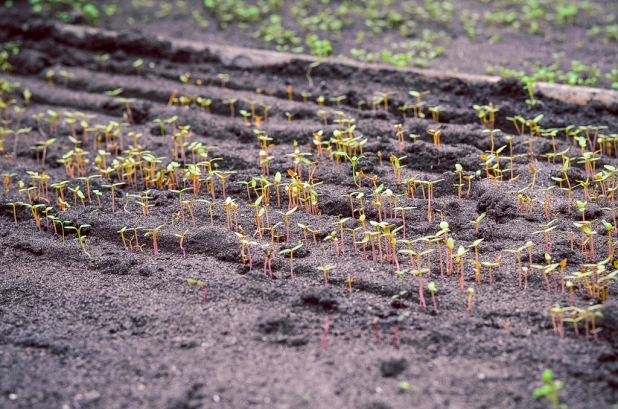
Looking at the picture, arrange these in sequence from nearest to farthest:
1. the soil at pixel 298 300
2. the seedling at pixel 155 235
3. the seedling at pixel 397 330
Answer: the soil at pixel 298 300 → the seedling at pixel 397 330 → the seedling at pixel 155 235

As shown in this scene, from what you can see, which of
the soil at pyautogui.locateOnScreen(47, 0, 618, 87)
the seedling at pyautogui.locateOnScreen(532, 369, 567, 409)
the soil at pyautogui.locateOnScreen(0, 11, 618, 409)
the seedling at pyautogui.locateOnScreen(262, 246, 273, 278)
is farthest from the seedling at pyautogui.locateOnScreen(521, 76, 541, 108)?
the seedling at pyautogui.locateOnScreen(532, 369, 567, 409)

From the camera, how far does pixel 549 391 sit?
217 cm

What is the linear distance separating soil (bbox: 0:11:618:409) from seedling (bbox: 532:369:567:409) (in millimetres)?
27

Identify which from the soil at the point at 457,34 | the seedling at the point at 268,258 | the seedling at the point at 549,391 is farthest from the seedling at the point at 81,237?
the soil at the point at 457,34

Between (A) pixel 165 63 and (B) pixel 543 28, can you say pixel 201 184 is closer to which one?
(A) pixel 165 63

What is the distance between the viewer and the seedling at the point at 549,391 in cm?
216

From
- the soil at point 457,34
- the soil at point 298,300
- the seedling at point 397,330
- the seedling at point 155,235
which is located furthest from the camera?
the soil at point 457,34

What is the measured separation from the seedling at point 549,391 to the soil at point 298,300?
27mm

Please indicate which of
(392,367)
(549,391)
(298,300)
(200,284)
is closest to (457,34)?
(298,300)

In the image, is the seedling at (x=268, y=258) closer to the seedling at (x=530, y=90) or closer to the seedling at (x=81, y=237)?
the seedling at (x=81, y=237)

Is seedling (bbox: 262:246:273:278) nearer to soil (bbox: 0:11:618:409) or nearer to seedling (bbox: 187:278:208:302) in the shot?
soil (bbox: 0:11:618:409)

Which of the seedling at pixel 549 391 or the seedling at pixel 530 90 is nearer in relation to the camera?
the seedling at pixel 549 391

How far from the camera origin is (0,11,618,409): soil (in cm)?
239

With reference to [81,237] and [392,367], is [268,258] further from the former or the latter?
[81,237]
